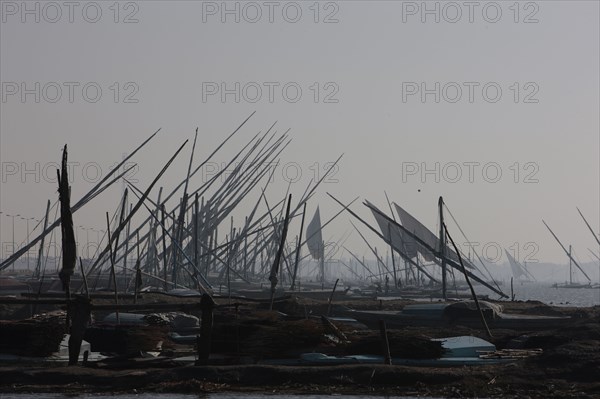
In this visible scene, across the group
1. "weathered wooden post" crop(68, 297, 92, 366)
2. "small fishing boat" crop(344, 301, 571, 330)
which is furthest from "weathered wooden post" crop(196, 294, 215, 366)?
"small fishing boat" crop(344, 301, 571, 330)

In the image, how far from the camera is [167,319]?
1310 inches

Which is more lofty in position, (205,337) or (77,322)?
(77,322)

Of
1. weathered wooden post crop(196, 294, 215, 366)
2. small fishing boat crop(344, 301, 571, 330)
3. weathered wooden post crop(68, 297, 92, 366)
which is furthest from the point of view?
small fishing boat crop(344, 301, 571, 330)

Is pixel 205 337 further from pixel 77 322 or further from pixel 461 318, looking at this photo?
pixel 461 318

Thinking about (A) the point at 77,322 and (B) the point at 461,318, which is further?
(B) the point at 461,318

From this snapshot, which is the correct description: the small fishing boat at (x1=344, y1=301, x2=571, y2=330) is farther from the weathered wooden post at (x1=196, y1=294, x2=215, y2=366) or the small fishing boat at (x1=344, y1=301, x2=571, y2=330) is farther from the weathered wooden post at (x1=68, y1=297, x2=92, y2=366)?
the weathered wooden post at (x1=68, y1=297, x2=92, y2=366)

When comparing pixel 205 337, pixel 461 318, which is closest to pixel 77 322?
pixel 205 337

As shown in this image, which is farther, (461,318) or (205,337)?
(461,318)

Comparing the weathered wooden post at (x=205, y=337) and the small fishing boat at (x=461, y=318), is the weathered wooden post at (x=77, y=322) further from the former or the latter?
the small fishing boat at (x=461, y=318)

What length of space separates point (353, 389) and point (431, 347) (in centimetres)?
363

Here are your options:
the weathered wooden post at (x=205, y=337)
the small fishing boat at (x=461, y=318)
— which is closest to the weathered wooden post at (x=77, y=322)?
the weathered wooden post at (x=205, y=337)

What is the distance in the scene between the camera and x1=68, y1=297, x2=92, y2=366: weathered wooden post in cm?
2252

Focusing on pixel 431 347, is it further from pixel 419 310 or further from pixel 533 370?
pixel 419 310

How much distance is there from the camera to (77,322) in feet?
74.2
